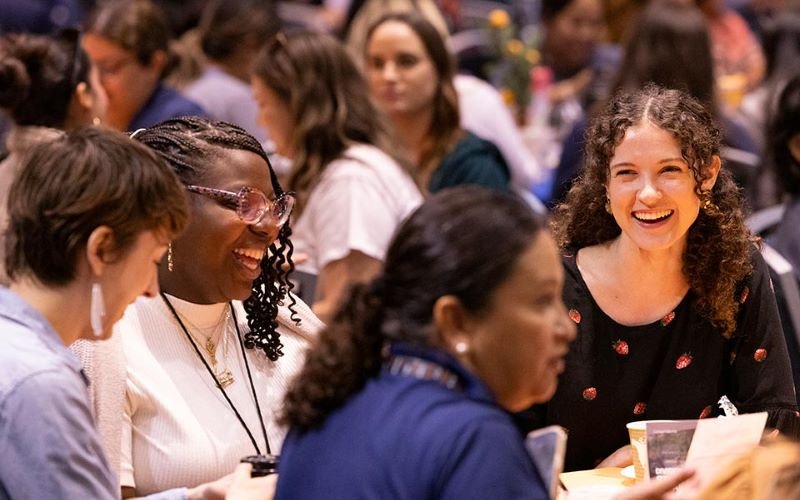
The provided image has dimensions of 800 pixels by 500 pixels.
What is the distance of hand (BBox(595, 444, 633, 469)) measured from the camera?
9.35 feet

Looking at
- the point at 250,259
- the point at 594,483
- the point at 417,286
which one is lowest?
the point at 594,483

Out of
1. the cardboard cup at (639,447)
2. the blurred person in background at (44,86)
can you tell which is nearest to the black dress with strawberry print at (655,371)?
the cardboard cup at (639,447)

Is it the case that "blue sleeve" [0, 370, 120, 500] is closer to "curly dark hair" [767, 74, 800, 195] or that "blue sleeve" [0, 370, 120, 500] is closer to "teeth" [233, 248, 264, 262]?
"teeth" [233, 248, 264, 262]

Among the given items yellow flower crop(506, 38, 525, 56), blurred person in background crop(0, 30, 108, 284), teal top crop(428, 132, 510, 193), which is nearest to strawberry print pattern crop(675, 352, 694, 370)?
blurred person in background crop(0, 30, 108, 284)

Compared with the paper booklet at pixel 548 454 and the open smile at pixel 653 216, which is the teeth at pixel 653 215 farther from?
the paper booklet at pixel 548 454

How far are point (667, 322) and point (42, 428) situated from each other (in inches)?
60.7

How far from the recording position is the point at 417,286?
1.81 metres

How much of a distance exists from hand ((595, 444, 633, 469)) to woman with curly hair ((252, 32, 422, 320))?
1527 mm

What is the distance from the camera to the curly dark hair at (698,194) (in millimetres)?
2904

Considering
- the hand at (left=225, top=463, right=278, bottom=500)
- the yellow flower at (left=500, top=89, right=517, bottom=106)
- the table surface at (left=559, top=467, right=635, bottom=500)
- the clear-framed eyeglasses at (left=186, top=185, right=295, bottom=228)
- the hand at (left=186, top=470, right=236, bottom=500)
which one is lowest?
the table surface at (left=559, top=467, right=635, bottom=500)

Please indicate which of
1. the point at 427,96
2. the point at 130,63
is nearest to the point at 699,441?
the point at 427,96

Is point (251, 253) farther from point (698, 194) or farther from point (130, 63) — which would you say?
point (130, 63)

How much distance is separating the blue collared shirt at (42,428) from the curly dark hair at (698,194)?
4.64 ft

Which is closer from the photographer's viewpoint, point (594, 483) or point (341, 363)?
point (341, 363)
